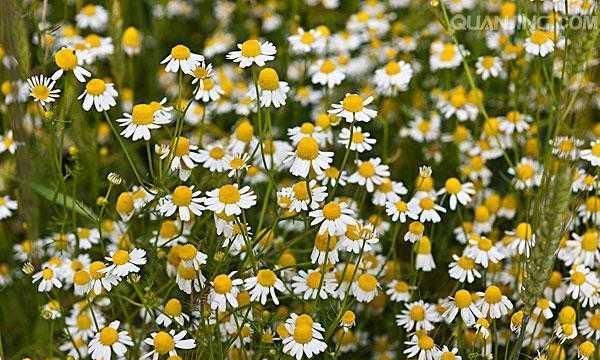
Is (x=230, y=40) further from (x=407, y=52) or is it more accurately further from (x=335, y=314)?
(x=335, y=314)

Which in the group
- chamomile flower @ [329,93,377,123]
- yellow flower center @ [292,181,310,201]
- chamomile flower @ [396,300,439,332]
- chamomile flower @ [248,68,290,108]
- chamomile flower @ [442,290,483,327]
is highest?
chamomile flower @ [248,68,290,108]

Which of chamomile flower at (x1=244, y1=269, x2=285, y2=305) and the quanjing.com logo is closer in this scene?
chamomile flower at (x1=244, y1=269, x2=285, y2=305)

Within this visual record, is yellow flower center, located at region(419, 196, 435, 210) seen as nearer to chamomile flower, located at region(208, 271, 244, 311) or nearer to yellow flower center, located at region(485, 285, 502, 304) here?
yellow flower center, located at region(485, 285, 502, 304)

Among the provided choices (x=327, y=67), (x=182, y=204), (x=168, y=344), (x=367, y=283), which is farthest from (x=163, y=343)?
(x=327, y=67)

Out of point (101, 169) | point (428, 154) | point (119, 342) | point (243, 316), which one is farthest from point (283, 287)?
point (101, 169)

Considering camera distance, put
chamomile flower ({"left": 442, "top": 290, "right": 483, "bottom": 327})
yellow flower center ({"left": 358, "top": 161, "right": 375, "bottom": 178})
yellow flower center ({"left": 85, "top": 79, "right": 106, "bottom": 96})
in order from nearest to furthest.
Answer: chamomile flower ({"left": 442, "top": 290, "right": 483, "bottom": 327}) < yellow flower center ({"left": 85, "top": 79, "right": 106, "bottom": 96}) < yellow flower center ({"left": 358, "top": 161, "right": 375, "bottom": 178})

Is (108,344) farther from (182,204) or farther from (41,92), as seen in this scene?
(41,92)

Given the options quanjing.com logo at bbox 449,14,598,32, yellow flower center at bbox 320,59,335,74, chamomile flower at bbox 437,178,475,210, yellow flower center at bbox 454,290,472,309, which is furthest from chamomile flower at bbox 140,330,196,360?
quanjing.com logo at bbox 449,14,598,32

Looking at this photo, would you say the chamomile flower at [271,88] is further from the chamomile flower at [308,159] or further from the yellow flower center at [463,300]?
the yellow flower center at [463,300]
